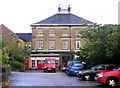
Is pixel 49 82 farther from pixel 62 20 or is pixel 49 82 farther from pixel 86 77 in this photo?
pixel 62 20

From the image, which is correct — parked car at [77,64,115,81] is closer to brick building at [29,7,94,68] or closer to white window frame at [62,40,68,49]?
brick building at [29,7,94,68]

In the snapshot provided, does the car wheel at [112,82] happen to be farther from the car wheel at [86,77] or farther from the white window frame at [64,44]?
the white window frame at [64,44]

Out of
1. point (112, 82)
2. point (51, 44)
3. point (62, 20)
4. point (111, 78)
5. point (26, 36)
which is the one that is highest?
point (62, 20)

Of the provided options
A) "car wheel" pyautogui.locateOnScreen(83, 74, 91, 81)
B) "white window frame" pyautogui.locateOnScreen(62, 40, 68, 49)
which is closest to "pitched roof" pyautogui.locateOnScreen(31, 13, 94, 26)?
"white window frame" pyautogui.locateOnScreen(62, 40, 68, 49)

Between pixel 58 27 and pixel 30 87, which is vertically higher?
pixel 58 27

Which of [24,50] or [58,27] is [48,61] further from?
[58,27]

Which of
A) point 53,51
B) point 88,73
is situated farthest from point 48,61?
point 88,73

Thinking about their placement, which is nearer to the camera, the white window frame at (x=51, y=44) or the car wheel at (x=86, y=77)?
the car wheel at (x=86, y=77)

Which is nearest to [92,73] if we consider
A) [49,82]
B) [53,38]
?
[49,82]

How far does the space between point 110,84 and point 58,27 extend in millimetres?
52008

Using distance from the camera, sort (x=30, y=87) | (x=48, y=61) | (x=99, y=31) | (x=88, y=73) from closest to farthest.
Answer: (x=30, y=87), (x=88, y=73), (x=99, y=31), (x=48, y=61)

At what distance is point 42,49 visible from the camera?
74938 mm

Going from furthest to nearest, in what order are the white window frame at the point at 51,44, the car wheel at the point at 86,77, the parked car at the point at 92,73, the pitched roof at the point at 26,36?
the pitched roof at the point at 26,36, the white window frame at the point at 51,44, the car wheel at the point at 86,77, the parked car at the point at 92,73

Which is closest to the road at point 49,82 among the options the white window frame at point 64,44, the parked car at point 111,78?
the parked car at point 111,78
